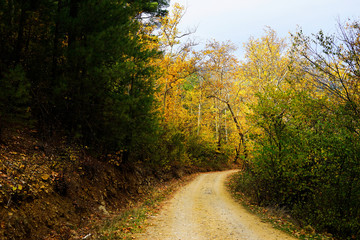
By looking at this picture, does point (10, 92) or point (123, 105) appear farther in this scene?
point (123, 105)

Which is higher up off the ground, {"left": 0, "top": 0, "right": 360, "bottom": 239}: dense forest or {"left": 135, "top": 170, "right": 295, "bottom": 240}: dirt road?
{"left": 0, "top": 0, "right": 360, "bottom": 239}: dense forest

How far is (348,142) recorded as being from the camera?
321 inches

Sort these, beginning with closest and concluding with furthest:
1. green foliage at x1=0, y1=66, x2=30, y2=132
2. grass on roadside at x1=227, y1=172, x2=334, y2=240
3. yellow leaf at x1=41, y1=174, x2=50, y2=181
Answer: green foliage at x1=0, y1=66, x2=30, y2=132 → yellow leaf at x1=41, y1=174, x2=50, y2=181 → grass on roadside at x1=227, y1=172, x2=334, y2=240

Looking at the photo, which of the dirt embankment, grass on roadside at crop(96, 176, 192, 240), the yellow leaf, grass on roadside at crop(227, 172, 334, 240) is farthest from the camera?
grass on roadside at crop(227, 172, 334, 240)

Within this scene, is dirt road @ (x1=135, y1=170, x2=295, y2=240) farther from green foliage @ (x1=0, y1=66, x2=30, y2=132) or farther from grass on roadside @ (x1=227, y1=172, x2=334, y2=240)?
Result: green foliage @ (x1=0, y1=66, x2=30, y2=132)

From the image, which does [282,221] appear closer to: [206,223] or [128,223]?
[206,223]

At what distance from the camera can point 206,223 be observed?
25.8 ft

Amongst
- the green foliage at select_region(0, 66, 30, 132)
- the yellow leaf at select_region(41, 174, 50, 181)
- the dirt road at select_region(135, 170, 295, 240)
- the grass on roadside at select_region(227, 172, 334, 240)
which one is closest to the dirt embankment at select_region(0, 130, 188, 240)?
the yellow leaf at select_region(41, 174, 50, 181)

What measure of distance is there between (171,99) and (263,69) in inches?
359

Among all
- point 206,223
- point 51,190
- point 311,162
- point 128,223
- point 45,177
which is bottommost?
point 206,223

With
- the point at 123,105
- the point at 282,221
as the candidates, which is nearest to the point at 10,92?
the point at 123,105

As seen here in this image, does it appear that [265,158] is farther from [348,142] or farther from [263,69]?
[263,69]

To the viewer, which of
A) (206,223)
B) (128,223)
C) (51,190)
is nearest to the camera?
(51,190)

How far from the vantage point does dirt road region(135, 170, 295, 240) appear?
6.68 meters
